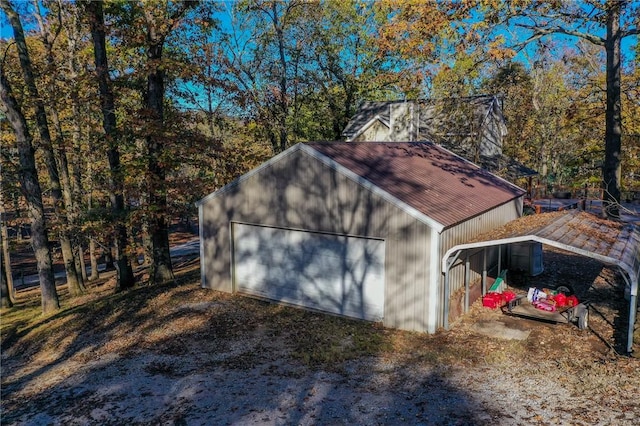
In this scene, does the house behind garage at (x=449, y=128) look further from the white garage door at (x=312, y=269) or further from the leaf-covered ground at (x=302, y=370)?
the leaf-covered ground at (x=302, y=370)

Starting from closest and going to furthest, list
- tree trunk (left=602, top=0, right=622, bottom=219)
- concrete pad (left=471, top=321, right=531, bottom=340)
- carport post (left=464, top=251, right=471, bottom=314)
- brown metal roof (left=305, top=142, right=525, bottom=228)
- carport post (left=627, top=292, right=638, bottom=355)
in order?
carport post (left=627, top=292, right=638, bottom=355)
concrete pad (left=471, top=321, right=531, bottom=340)
brown metal roof (left=305, top=142, right=525, bottom=228)
carport post (left=464, top=251, right=471, bottom=314)
tree trunk (left=602, top=0, right=622, bottom=219)

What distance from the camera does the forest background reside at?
45.5 ft

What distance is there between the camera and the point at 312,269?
13148 millimetres

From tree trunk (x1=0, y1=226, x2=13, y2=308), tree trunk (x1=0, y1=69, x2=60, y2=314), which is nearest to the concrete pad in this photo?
tree trunk (x1=0, y1=69, x2=60, y2=314)

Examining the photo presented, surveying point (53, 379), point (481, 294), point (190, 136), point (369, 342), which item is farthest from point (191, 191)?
point (481, 294)

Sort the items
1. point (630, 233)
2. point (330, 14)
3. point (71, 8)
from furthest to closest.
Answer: point (330, 14) < point (71, 8) < point (630, 233)

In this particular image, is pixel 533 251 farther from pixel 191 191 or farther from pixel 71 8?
pixel 71 8

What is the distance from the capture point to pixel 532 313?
12180 millimetres

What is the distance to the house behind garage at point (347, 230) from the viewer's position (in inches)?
444

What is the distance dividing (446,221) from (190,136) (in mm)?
10611

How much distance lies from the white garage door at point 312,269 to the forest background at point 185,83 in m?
4.56

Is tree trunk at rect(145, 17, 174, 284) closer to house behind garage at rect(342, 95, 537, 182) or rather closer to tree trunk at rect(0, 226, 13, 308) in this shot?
tree trunk at rect(0, 226, 13, 308)

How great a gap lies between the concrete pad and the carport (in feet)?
3.00

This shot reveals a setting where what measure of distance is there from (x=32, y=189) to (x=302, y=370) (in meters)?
12.2
